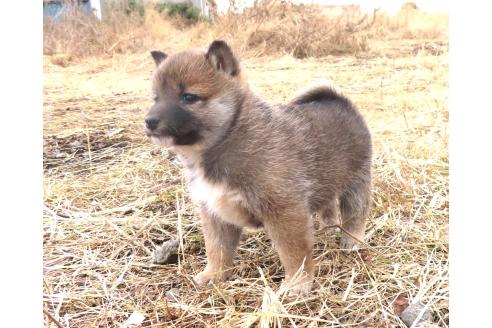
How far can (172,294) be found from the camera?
1.89 m

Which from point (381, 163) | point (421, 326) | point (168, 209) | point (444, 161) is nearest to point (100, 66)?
point (168, 209)

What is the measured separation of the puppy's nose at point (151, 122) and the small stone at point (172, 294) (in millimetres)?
648

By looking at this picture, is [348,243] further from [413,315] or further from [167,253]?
[167,253]

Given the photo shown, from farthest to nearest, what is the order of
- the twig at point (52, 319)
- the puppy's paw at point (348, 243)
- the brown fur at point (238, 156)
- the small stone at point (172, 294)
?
the puppy's paw at point (348, 243)
the small stone at point (172, 294)
the brown fur at point (238, 156)
the twig at point (52, 319)

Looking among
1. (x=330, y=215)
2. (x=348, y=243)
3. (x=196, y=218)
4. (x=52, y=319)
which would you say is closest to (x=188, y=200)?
(x=196, y=218)

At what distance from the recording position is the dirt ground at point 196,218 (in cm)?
177

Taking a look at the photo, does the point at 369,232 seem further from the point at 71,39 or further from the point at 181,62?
the point at 71,39

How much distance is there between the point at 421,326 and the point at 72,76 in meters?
1.70

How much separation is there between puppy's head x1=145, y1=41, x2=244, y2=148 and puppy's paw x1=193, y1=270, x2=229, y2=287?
1.84ft

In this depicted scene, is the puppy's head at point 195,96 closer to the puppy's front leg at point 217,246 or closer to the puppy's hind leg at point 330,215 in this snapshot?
the puppy's front leg at point 217,246

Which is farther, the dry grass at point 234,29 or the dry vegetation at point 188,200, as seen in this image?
the dry grass at point 234,29

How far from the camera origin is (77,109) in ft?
7.47
